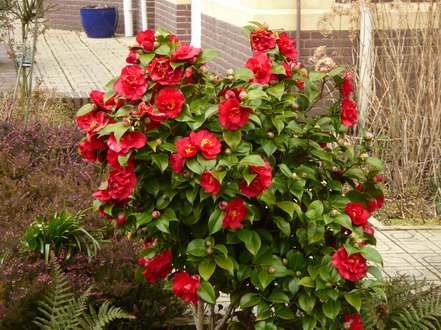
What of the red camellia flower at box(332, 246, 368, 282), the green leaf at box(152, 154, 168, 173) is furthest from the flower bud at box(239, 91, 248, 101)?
the red camellia flower at box(332, 246, 368, 282)

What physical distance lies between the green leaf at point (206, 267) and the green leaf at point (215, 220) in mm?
151

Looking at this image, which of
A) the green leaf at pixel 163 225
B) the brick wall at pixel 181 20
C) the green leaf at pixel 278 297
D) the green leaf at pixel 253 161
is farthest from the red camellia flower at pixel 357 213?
the brick wall at pixel 181 20

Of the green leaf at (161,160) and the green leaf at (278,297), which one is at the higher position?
the green leaf at (161,160)

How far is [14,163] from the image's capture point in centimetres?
559

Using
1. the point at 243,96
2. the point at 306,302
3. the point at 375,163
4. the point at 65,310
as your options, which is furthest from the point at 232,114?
the point at 65,310

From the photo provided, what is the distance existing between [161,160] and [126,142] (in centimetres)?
15

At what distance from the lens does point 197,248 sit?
3.09m

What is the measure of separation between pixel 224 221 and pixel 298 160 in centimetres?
55

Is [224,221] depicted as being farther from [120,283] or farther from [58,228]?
[58,228]

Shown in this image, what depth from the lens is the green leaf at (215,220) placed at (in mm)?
3010

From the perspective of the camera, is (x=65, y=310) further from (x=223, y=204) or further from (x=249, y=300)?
(x=223, y=204)

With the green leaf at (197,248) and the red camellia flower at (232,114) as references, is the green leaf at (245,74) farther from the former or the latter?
the green leaf at (197,248)

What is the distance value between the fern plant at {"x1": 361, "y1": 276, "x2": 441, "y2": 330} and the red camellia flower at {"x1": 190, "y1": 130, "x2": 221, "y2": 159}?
3.50 ft

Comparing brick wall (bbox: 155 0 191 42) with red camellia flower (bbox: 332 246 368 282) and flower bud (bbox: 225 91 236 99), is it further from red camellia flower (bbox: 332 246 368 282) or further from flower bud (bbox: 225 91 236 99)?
red camellia flower (bbox: 332 246 368 282)
